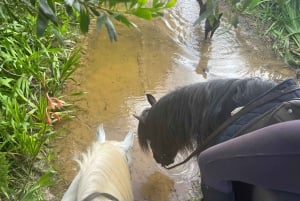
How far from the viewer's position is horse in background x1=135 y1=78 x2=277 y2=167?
227 cm

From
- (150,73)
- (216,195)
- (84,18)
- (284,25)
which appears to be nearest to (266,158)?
(216,195)

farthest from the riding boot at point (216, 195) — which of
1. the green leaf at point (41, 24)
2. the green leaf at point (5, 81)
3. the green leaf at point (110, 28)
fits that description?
the green leaf at point (5, 81)

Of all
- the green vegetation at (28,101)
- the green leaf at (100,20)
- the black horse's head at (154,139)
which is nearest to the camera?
the green leaf at (100,20)

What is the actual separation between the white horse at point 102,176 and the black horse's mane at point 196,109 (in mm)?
257

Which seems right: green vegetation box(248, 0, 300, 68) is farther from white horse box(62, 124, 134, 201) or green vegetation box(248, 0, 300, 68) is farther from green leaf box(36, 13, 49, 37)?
green leaf box(36, 13, 49, 37)

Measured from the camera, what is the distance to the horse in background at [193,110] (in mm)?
2268

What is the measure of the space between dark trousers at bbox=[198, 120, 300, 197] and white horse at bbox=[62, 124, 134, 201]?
0.50 meters

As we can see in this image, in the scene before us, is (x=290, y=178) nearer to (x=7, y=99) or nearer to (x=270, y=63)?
(x=7, y=99)

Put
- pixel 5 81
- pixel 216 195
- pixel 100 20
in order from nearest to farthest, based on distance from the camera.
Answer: pixel 100 20 → pixel 216 195 → pixel 5 81

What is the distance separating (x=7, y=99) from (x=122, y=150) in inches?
43.8

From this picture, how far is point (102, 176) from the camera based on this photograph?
6.54 ft

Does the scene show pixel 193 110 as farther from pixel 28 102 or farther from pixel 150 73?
pixel 150 73

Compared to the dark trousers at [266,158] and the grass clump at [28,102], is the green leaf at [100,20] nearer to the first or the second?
the dark trousers at [266,158]

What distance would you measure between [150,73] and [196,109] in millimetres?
1829
